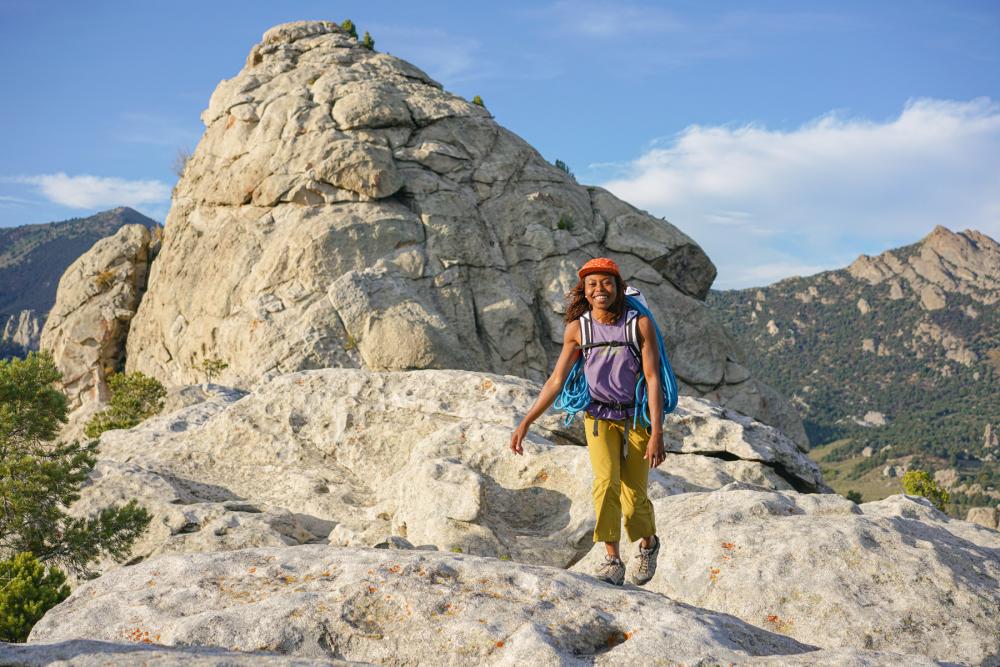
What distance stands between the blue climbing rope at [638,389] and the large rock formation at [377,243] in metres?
26.1

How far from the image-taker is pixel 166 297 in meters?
42.8

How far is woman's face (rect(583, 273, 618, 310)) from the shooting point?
798 centimetres

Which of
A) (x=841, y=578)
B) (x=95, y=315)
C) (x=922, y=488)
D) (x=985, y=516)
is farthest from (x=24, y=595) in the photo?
(x=985, y=516)

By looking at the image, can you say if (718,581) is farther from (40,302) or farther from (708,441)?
(40,302)

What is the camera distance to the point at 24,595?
413 inches

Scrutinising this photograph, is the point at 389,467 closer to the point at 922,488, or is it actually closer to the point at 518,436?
the point at 518,436

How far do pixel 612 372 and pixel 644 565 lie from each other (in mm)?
2098

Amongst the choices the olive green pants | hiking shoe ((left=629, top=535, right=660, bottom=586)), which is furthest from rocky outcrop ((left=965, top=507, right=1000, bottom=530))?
the olive green pants

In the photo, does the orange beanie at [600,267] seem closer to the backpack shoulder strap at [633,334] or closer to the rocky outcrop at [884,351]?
the backpack shoulder strap at [633,334]

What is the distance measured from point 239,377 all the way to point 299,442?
780 inches

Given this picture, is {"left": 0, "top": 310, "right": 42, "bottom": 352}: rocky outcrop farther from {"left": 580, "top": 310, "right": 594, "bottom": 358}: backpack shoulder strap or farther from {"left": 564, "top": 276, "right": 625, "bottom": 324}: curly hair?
{"left": 580, "top": 310, "right": 594, "bottom": 358}: backpack shoulder strap

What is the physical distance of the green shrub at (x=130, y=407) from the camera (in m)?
29.3

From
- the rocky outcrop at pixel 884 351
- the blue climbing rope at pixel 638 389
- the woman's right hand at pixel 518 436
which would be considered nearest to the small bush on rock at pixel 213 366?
the woman's right hand at pixel 518 436

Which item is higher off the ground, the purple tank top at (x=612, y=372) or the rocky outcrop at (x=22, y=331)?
the purple tank top at (x=612, y=372)
